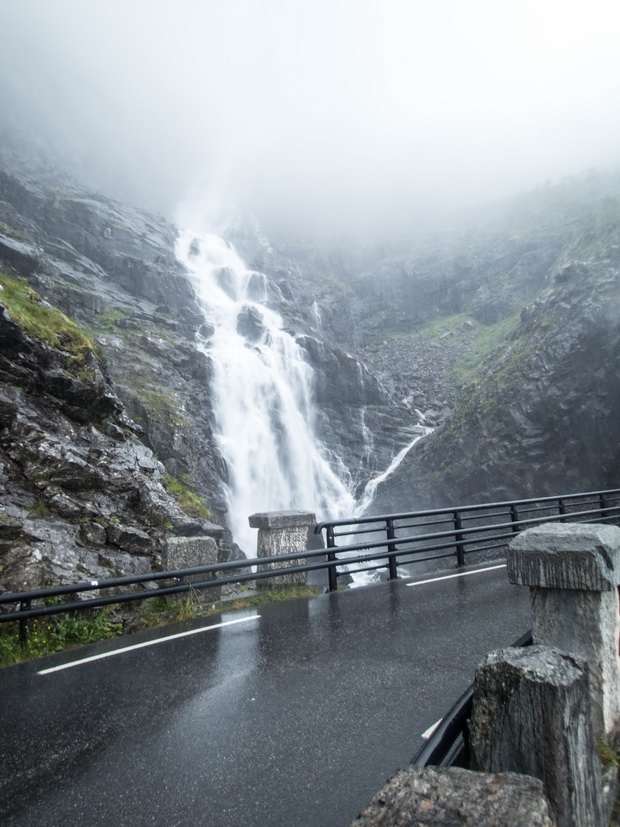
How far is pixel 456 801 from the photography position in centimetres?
149

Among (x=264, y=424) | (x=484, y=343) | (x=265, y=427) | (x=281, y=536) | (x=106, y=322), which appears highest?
(x=484, y=343)

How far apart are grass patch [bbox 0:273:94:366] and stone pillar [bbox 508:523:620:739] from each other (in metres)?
13.6

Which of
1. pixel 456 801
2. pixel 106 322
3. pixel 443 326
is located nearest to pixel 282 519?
pixel 456 801

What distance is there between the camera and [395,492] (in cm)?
3341

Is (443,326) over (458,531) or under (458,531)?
over

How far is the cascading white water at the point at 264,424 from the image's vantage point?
29.0 meters

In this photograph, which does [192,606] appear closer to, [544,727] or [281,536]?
[281,536]

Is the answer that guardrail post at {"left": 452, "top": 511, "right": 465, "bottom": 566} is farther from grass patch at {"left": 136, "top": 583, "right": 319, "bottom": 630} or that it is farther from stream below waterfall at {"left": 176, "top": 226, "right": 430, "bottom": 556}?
stream below waterfall at {"left": 176, "top": 226, "right": 430, "bottom": 556}

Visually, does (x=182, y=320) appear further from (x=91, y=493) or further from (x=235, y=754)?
(x=235, y=754)

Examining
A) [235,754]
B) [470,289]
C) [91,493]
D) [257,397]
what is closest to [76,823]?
[235,754]

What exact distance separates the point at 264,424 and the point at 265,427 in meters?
0.24

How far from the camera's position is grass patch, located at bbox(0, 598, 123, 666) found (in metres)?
6.08

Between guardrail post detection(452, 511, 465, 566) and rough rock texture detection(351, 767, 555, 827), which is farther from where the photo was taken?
guardrail post detection(452, 511, 465, 566)

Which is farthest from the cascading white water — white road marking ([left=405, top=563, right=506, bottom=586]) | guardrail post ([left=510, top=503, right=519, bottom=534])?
white road marking ([left=405, top=563, right=506, bottom=586])
